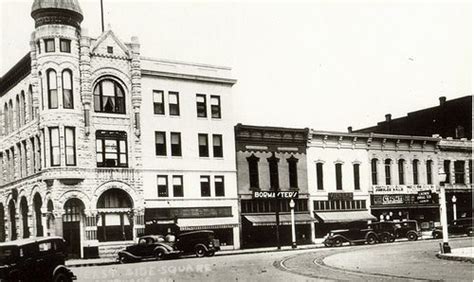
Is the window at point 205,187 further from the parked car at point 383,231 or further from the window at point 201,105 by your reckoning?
the parked car at point 383,231

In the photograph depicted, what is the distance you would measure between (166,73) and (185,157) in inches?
234

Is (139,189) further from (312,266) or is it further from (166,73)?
(312,266)

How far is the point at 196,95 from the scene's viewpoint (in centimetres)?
4288

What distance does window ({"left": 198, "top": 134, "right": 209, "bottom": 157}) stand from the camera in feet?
140

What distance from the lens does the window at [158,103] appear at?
41.0 meters

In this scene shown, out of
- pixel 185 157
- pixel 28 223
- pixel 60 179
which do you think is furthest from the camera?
pixel 185 157

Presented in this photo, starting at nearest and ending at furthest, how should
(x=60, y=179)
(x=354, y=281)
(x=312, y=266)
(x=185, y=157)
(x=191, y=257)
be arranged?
(x=354, y=281) < (x=312, y=266) < (x=191, y=257) < (x=60, y=179) < (x=185, y=157)

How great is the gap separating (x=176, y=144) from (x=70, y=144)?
764cm

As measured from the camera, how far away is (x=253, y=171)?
45.0m

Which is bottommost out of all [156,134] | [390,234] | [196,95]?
[390,234]

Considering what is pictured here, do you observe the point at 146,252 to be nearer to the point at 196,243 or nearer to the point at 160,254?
the point at 160,254

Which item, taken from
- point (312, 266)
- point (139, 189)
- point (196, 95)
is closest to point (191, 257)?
point (139, 189)

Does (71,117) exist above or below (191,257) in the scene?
above

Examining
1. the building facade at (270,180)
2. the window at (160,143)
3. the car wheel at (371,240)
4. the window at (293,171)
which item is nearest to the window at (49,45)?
the window at (160,143)
